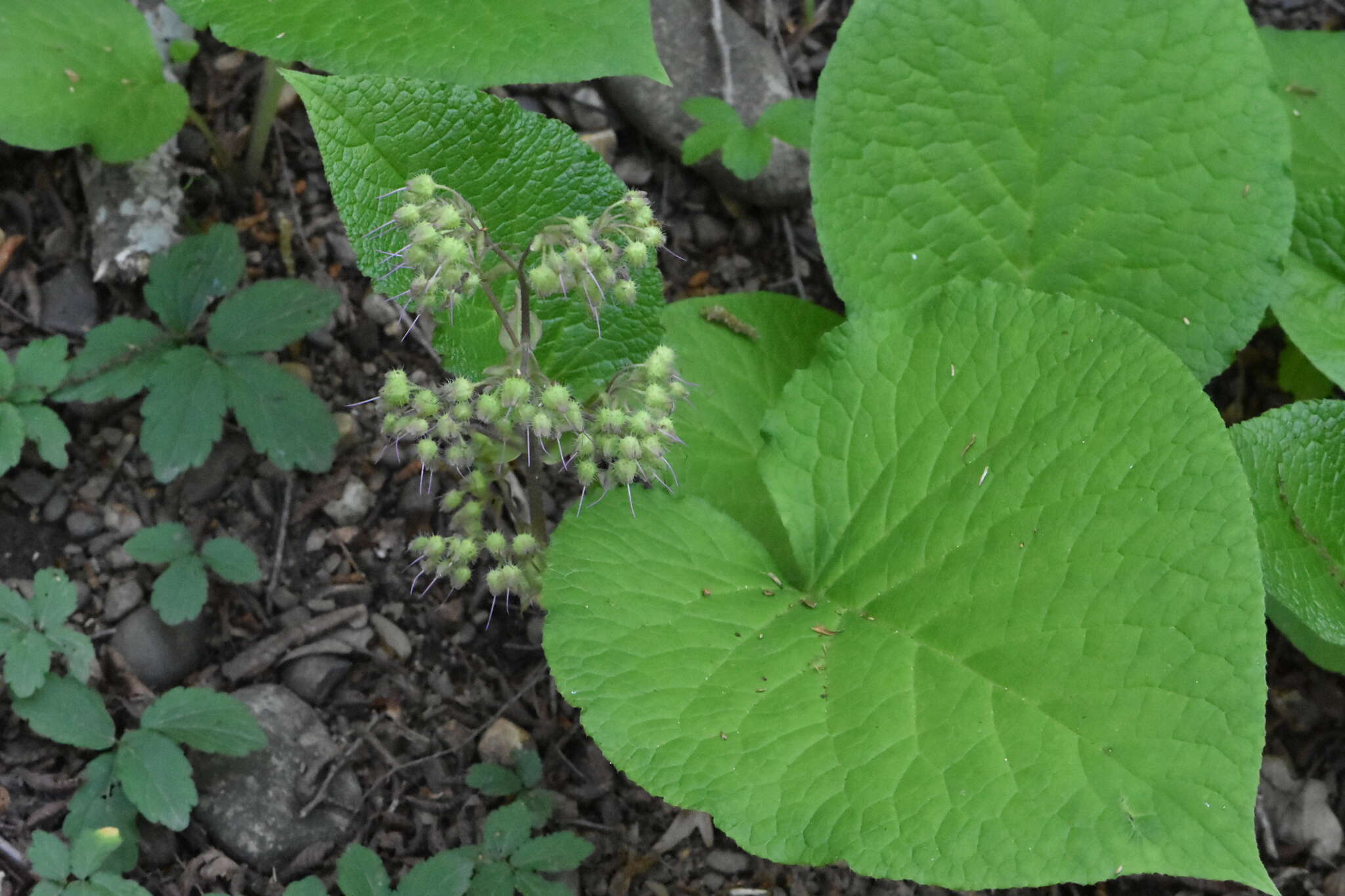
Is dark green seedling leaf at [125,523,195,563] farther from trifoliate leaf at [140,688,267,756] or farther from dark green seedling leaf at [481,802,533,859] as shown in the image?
dark green seedling leaf at [481,802,533,859]

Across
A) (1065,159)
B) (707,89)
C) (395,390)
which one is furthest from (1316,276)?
(395,390)

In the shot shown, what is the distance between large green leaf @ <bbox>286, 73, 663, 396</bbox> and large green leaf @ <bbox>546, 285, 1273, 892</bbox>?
339 mm

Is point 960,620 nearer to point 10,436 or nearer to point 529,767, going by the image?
point 529,767

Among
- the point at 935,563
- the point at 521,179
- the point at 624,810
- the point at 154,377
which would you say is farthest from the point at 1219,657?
the point at 154,377

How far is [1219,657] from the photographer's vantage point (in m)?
1.61

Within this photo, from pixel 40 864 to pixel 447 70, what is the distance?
5.02 feet

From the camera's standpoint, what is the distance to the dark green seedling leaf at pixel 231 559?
2227 millimetres

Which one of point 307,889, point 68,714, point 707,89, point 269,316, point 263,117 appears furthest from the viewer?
point 707,89

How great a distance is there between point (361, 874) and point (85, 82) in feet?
5.94

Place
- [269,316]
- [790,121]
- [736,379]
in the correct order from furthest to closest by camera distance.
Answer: [790,121], [736,379], [269,316]

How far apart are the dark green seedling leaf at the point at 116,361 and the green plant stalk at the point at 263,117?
57 centimetres

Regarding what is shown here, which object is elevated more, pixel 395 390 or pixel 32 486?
pixel 395 390

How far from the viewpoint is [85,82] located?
2.40 metres

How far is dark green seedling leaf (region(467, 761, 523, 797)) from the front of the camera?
2205mm
